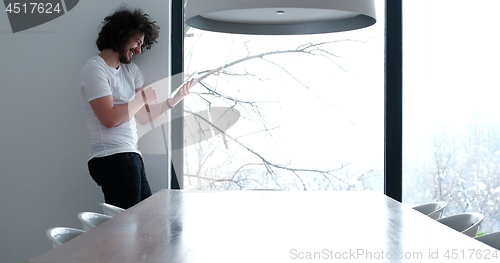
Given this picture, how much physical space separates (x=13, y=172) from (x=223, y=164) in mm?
1667

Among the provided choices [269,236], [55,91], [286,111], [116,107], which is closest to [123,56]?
[116,107]

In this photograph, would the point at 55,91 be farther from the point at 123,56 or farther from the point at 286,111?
the point at 286,111

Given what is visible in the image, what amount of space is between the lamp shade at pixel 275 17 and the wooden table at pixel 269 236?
90cm

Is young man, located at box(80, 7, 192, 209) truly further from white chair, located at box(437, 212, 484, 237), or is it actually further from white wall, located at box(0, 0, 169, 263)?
white chair, located at box(437, 212, 484, 237)

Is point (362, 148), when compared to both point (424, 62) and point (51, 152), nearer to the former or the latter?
point (424, 62)

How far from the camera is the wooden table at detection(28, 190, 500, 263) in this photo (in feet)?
4.83

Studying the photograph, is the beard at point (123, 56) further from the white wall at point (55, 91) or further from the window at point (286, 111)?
the window at point (286, 111)

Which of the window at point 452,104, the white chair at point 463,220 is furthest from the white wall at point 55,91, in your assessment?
the white chair at point 463,220

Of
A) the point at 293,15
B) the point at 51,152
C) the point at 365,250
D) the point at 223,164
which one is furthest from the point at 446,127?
the point at 51,152

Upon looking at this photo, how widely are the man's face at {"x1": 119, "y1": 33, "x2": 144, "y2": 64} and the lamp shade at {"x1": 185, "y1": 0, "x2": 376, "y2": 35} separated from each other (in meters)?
1.11

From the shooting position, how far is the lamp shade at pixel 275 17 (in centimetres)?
197

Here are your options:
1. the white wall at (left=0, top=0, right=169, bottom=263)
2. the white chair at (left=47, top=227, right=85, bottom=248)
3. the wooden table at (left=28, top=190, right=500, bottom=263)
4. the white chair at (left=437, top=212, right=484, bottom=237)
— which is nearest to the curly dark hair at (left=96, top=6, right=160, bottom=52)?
the white wall at (left=0, top=0, right=169, bottom=263)

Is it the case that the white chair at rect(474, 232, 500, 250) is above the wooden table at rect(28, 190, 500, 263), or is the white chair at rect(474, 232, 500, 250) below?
below

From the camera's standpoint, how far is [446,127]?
3824mm
